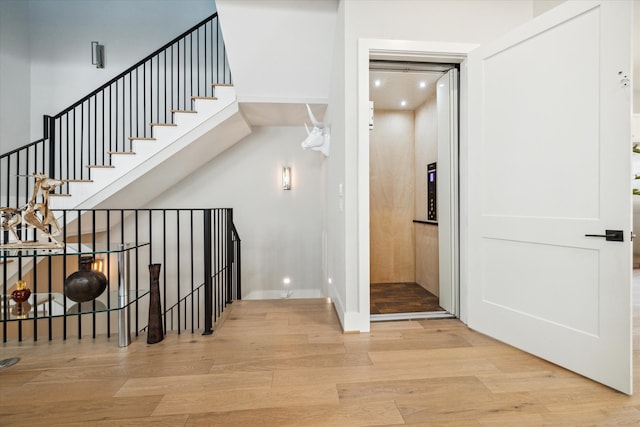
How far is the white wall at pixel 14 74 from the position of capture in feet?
14.1

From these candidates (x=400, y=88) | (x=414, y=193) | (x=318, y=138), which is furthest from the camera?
(x=414, y=193)

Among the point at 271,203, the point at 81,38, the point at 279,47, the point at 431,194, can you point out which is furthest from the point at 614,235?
the point at 81,38

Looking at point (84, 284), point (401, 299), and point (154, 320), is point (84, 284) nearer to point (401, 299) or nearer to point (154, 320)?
point (154, 320)

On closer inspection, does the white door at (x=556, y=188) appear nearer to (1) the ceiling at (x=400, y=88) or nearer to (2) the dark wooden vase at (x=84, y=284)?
(1) the ceiling at (x=400, y=88)

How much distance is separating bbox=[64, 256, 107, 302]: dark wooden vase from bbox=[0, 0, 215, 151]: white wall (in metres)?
4.06

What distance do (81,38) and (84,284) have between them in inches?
191

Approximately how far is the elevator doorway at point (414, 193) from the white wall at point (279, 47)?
0.67 meters

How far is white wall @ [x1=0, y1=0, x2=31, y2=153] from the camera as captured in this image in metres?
4.30

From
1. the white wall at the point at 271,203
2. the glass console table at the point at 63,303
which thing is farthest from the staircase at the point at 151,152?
the glass console table at the point at 63,303

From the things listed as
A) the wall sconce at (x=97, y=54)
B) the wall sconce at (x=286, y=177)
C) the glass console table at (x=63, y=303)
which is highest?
the wall sconce at (x=97, y=54)

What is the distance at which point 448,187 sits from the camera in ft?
9.26

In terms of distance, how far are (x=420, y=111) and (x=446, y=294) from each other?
8.60ft

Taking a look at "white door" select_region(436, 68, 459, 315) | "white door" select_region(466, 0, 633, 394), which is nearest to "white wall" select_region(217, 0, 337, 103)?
"white door" select_region(436, 68, 459, 315)

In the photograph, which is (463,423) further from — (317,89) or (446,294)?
(317,89)
